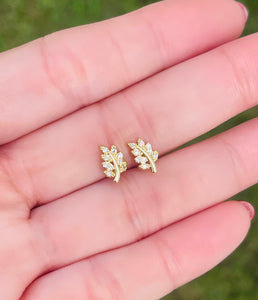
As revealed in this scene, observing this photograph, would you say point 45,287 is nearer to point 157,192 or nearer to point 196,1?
point 157,192

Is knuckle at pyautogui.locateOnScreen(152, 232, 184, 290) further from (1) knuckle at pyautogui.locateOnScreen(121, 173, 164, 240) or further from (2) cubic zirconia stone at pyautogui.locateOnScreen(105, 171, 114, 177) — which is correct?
(2) cubic zirconia stone at pyautogui.locateOnScreen(105, 171, 114, 177)

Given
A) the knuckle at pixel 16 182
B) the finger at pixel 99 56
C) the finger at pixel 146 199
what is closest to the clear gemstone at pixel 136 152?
the finger at pixel 146 199

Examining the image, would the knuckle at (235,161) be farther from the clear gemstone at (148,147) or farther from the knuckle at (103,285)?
the knuckle at (103,285)

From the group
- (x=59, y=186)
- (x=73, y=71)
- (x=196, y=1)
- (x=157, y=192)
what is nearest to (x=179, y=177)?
(x=157, y=192)

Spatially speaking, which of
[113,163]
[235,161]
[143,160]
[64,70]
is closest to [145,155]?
[143,160]

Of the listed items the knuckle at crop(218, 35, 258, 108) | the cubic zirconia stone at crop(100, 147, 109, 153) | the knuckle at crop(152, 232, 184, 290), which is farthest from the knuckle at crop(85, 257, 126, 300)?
the knuckle at crop(218, 35, 258, 108)
